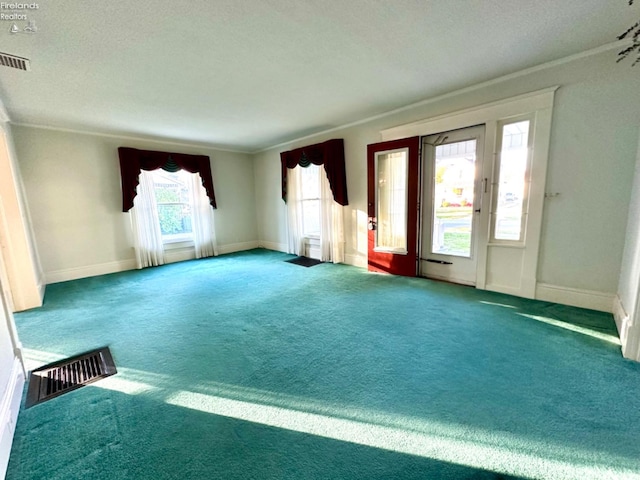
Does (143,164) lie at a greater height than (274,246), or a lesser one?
greater

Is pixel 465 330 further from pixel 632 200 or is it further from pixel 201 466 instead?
pixel 201 466

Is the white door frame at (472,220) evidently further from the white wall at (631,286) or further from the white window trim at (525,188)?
the white wall at (631,286)

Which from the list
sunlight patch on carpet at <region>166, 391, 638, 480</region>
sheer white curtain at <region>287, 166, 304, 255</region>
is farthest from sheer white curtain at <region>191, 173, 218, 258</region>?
sunlight patch on carpet at <region>166, 391, 638, 480</region>

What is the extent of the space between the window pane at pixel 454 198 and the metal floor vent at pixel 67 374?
13.2 ft

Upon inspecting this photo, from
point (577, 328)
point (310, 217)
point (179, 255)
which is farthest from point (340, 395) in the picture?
point (179, 255)

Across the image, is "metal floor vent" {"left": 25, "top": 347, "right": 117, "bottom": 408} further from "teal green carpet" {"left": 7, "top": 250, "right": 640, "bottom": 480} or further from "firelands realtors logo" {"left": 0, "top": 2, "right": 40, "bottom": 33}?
"firelands realtors logo" {"left": 0, "top": 2, "right": 40, "bottom": 33}

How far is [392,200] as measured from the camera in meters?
4.22

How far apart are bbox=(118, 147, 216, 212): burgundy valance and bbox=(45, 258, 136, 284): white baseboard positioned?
1.07 meters

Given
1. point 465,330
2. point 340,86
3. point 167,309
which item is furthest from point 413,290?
point 167,309

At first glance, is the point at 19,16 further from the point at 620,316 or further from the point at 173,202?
the point at 620,316

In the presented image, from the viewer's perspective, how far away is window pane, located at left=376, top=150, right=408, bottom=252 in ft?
13.3

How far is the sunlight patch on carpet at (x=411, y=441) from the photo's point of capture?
3.79 ft

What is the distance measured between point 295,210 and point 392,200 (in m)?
2.37

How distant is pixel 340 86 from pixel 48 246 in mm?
5281
